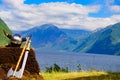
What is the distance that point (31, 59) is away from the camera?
14.8m

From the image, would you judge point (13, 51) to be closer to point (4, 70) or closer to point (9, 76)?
point (4, 70)

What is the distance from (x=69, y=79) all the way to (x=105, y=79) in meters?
1.77

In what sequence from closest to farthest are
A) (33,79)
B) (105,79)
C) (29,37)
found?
(29,37) → (33,79) → (105,79)

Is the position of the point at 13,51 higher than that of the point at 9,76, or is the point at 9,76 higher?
the point at 13,51

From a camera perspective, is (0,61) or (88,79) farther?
(88,79)

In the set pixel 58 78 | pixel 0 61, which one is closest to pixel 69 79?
pixel 58 78

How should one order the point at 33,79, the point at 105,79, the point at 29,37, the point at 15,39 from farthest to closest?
1. the point at 105,79
2. the point at 33,79
3. the point at 15,39
4. the point at 29,37

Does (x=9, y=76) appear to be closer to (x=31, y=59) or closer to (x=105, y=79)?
(x=31, y=59)

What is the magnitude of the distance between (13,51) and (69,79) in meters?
3.87

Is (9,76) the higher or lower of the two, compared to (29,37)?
lower

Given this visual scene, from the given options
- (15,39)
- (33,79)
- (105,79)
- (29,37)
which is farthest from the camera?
(105,79)

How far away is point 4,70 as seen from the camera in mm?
14547

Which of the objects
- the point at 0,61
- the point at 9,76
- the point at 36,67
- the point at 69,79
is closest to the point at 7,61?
the point at 0,61

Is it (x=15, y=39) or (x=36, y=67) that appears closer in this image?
(x=15, y=39)
